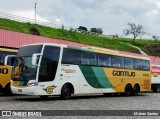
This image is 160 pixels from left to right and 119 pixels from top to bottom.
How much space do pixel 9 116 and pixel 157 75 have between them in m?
26.7

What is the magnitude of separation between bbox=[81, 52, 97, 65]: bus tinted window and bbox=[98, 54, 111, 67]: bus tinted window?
57cm

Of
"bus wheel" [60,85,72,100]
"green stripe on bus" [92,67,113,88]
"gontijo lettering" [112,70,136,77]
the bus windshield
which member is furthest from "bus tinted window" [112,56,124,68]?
the bus windshield

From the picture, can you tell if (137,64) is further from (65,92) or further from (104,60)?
(65,92)

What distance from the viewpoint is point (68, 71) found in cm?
2050

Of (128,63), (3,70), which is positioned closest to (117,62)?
(128,63)

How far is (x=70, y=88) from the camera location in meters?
20.9

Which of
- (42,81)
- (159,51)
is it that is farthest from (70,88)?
(159,51)

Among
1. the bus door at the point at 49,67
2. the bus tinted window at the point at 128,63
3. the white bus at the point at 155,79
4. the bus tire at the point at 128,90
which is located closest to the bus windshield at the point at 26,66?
the bus door at the point at 49,67

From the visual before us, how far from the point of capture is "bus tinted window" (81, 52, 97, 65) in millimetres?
21828

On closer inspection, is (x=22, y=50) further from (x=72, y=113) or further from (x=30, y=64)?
(x=72, y=113)

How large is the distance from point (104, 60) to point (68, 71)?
410 centimetres

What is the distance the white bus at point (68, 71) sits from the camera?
18.7m

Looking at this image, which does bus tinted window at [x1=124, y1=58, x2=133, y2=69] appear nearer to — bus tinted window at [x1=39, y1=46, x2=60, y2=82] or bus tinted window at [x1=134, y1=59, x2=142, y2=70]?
bus tinted window at [x1=134, y1=59, x2=142, y2=70]

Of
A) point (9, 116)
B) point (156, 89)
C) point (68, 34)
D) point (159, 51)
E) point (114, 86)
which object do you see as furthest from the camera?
point (159, 51)
